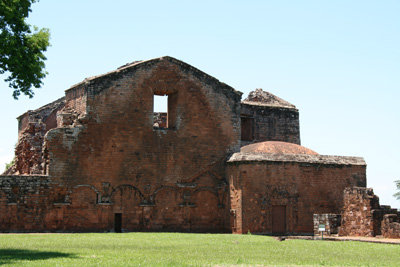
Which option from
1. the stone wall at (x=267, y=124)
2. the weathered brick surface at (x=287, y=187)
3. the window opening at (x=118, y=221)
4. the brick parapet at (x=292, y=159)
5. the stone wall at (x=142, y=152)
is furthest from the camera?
the stone wall at (x=267, y=124)

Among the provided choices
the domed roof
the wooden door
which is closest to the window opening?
the wooden door

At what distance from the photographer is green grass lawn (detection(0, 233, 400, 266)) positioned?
13.8 metres

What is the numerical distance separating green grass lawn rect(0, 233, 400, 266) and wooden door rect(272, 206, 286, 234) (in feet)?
15.9

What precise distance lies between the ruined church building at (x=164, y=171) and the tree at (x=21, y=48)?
22.9 feet

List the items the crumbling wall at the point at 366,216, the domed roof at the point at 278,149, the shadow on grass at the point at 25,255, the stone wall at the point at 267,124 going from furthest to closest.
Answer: the stone wall at the point at 267,124, the domed roof at the point at 278,149, the crumbling wall at the point at 366,216, the shadow on grass at the point at 25,255

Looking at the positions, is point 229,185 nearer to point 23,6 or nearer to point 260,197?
point 260,197

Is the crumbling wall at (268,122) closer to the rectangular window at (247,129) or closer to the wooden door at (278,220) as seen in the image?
the rectangular window at (247,129)

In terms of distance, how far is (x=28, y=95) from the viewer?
1853 centimetres

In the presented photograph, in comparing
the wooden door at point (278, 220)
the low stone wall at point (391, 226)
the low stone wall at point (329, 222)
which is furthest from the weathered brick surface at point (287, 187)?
the low stone wall at point (391, 226)

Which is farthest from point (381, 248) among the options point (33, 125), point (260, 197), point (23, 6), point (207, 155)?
point (33, 125)

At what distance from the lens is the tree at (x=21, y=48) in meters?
17.2

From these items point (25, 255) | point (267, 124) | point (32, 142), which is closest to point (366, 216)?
point (267, 124)

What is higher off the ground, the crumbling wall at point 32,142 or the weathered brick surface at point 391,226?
the crumbling wall at point 32,142

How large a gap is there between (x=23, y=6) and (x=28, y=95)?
2.81 meters
